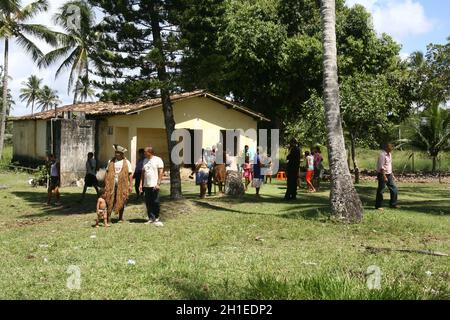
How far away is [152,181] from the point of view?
10.6 m

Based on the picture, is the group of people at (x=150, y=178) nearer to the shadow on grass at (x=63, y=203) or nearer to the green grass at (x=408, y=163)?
the shadow on grass at (x=63, y=203)

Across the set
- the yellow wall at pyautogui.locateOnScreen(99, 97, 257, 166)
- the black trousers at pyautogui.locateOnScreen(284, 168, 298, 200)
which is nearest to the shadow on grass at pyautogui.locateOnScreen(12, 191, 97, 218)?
the black trousers at pyautogui.locateOnScreen(284, 168, 298, 200)

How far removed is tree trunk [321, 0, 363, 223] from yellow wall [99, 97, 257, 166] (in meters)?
13.6

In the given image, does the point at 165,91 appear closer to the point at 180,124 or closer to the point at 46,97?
the point at 180,124

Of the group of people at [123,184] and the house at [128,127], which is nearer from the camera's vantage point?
the group of people at [123,184]

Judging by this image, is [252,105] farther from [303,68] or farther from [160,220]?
[160,220]

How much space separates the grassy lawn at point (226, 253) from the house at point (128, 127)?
6.58 metres

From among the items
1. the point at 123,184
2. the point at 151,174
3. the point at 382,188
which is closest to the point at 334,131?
the point at 382,188

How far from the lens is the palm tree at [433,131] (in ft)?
84.3

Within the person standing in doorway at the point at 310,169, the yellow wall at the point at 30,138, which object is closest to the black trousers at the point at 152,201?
the person standing in doorway at the point at 310,169

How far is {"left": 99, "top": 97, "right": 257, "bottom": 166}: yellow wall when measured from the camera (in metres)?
23.1

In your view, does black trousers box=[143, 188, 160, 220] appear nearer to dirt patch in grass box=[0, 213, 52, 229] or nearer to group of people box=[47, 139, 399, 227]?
group of people box=[47, 139, 399, 227]
